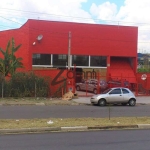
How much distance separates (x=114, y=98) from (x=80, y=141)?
1543 centimetres

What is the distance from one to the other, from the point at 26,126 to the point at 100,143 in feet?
12.1

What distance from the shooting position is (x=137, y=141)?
32.5 ft

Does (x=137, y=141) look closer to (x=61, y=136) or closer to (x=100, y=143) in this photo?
(x=100, y=143)

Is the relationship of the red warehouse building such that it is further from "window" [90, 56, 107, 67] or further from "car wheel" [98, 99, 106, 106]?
"car wheel" [98, 99, 106, 106]

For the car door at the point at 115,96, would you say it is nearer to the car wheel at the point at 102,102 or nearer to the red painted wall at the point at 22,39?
the car wheel at the point at 102,102

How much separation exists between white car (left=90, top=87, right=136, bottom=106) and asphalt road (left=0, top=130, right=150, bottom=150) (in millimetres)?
12965

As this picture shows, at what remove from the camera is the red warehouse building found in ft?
131

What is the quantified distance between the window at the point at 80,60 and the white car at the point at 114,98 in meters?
16.7

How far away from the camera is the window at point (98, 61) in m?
42.4

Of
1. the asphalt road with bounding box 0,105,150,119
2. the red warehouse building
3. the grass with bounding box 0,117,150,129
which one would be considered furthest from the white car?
the red warehouse building

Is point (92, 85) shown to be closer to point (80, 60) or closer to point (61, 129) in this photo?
point (80, 60)

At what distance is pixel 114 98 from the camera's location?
81.9 ft

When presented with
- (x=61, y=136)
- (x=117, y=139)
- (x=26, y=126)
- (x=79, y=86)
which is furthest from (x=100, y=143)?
(x=79, y=86)

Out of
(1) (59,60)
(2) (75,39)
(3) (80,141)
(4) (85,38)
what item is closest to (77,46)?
(2) (75,39)
